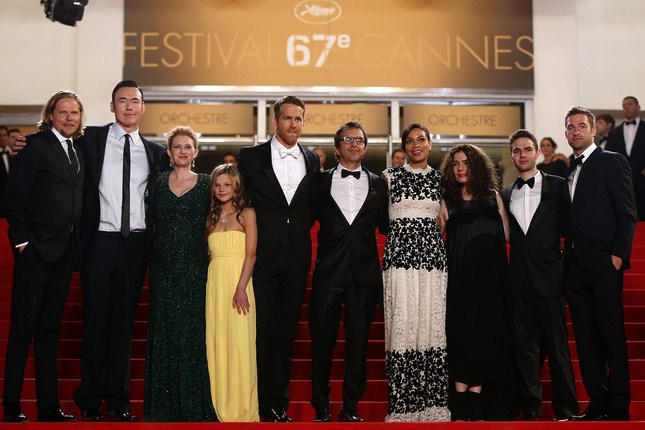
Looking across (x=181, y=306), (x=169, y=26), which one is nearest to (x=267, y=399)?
(x=181, y=306)

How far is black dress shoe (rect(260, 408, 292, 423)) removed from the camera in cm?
489

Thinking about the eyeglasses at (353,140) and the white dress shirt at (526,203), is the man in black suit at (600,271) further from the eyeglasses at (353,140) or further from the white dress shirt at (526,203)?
the eyeglasses at (353,140)

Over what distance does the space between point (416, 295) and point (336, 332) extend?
53cm

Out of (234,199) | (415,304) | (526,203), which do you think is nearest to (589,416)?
(415,304)

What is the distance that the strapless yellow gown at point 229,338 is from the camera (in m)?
4.84

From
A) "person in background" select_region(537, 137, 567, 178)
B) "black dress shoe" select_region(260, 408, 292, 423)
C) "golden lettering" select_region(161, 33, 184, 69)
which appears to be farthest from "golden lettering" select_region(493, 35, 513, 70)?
"black dress shoe" select_region(260, 408, 292, 423)

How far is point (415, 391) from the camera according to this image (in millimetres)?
4988

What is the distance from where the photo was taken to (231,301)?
4.96 meters

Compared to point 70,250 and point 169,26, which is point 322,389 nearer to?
point 70,250

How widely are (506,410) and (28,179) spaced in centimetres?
314

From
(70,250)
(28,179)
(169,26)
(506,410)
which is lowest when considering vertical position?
(506,410)

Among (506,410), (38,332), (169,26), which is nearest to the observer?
(38,332)

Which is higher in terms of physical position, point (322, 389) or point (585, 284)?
point (585, 284)

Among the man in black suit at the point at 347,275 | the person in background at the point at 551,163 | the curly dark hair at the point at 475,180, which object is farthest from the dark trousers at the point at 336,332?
the person in background at the point at 551,163
